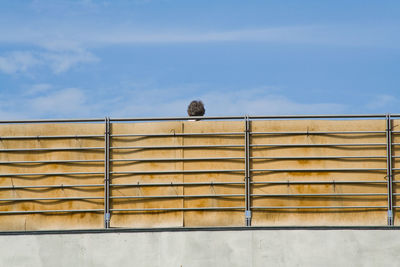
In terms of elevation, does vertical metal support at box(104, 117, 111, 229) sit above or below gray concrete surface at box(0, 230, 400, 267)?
above

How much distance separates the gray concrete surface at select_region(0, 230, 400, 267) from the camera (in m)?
11.6

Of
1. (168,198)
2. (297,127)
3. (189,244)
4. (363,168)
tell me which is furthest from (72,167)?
(363,168)

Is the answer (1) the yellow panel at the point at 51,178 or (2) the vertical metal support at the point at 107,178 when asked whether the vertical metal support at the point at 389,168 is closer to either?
(2) the vertical metal support at the point at 107,178

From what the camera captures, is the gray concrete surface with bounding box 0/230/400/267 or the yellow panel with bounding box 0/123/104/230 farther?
the yellow panel with bounding box 0/123/104/230

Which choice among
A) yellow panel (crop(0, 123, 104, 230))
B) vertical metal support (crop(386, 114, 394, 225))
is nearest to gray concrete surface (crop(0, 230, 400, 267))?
vertical metal support (crop(386, 114, 394, 225))

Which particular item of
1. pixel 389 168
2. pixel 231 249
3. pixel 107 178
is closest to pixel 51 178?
pixel 107 178

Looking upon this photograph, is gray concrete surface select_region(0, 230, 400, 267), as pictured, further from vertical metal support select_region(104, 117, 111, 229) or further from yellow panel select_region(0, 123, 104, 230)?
yellow panel select_region(0, 123, 104, 230)

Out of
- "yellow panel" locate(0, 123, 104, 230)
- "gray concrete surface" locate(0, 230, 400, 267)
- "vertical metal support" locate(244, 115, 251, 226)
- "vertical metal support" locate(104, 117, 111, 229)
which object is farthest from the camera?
"yellow panel" locate(0, 123, 104, 230)

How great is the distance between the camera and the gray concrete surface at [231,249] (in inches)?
457

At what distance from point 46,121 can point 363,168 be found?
665 centimetres

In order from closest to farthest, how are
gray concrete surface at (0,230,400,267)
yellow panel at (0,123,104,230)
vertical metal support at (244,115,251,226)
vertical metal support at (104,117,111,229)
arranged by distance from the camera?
1. gray concrete surface at (0,230,400,267)
2. vertical metal support at (244,115,251,226)
3. vertical metal support at (104,117,111,229)
4. yellow panel at (0,123,104,230)

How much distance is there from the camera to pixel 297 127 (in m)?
12.1

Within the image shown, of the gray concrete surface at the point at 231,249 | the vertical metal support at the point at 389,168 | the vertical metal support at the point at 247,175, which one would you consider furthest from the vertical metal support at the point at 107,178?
the vertical metal support at the point at 389,168

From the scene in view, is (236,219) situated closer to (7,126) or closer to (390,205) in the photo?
(390,205)
